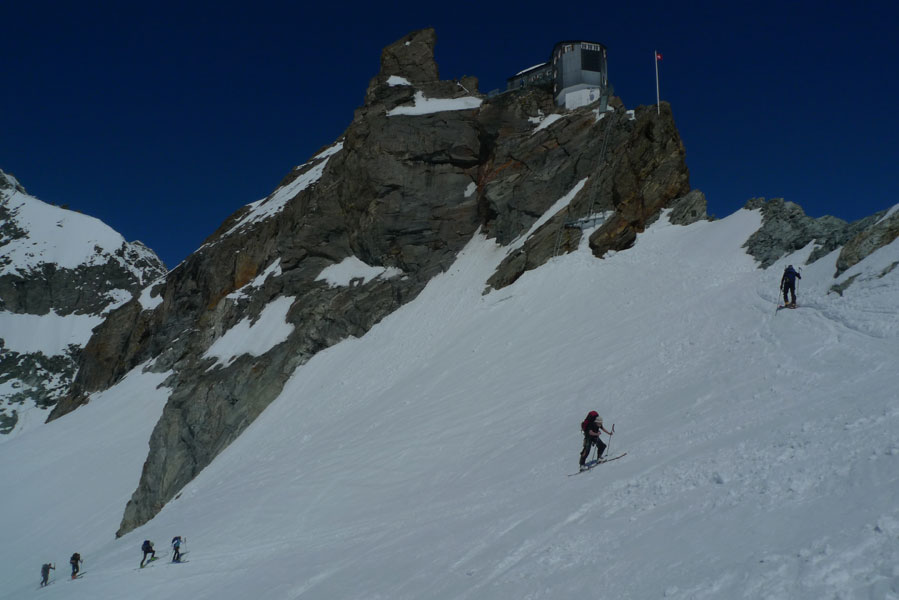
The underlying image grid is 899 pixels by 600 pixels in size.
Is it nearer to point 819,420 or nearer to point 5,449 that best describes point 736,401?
point 819,420

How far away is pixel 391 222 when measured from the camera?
38125 millimetres

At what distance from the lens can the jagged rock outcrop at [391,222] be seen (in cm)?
3009

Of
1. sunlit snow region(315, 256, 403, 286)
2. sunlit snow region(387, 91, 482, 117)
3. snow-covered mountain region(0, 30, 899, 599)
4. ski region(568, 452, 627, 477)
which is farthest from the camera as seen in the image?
sunlit snow region(387, 91, 482, 117)

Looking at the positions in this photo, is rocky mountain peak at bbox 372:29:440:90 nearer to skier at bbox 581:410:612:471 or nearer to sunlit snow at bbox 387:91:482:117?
sunlit snow at bbox 387:91:482:117

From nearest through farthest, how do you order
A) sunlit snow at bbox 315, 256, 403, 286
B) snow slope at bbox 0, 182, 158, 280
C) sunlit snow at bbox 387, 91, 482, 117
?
sunlit snow at bbox 315, 256, 403, 286 < sunlit snow at bbox 387, 91, 482, 117 < snow slope at bbox 0, 182, 158, 280

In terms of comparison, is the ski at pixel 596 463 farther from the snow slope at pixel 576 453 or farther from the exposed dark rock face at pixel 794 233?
the exposed dark rock face at pixel 794 233


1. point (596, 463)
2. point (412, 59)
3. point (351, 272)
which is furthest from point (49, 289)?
point (596, 463)

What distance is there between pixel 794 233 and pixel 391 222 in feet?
79.1

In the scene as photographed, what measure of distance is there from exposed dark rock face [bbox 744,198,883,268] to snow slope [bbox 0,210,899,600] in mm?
854

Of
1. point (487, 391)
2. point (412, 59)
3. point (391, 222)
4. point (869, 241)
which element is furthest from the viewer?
point (412, 59)

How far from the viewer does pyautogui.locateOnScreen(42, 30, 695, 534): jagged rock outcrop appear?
30.1 metres

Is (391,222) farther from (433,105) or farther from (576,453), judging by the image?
(576,453)

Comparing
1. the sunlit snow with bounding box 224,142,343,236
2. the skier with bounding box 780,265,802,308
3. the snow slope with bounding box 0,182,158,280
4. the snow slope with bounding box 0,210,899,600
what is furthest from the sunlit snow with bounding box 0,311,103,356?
the skier with bounding box 780,265,802,308

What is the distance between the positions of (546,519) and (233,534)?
38.0 ft
